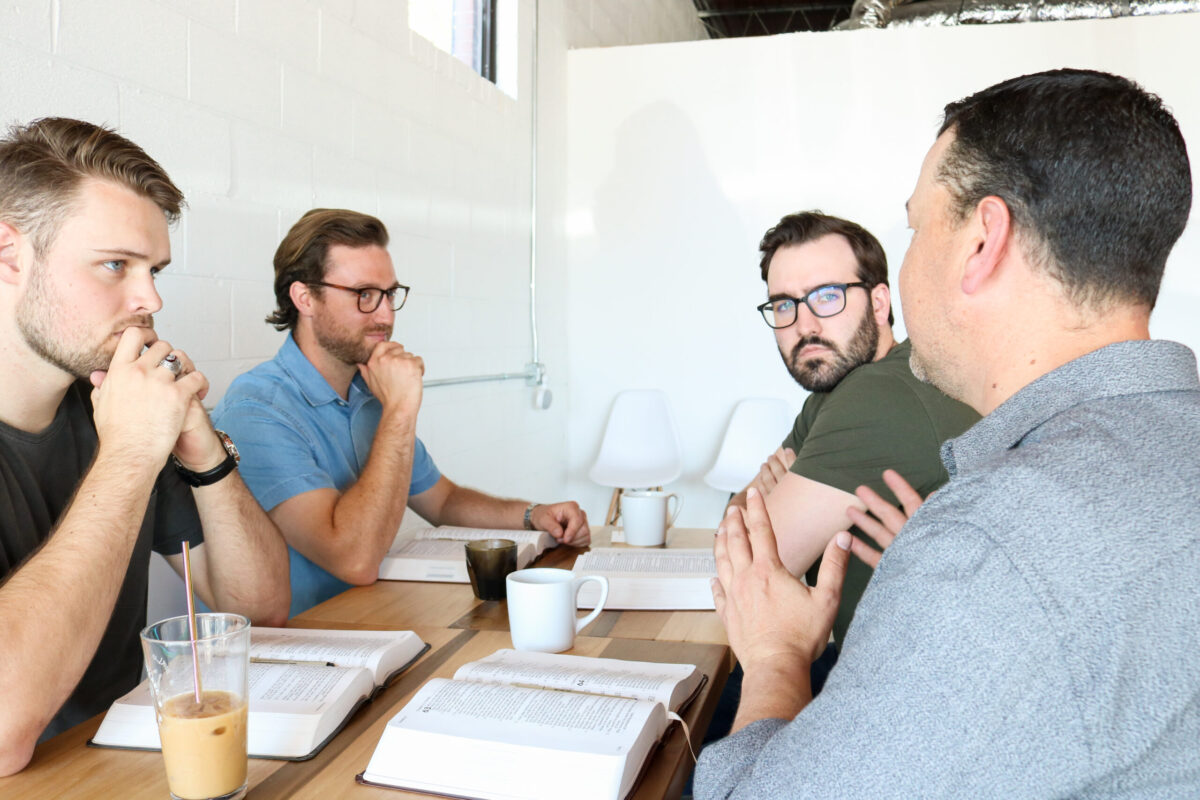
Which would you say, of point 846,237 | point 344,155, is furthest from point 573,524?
point 344,155

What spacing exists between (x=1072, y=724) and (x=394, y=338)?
86.5 inches

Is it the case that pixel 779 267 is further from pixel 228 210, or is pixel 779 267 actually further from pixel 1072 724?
pixel 1072 724

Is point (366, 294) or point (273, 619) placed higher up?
point (366, 294)

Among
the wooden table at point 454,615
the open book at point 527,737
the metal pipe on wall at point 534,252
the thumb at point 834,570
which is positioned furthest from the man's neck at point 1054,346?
the metal pipe on wall at point 534,252

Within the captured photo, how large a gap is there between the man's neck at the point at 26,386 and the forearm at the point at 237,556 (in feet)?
0.75

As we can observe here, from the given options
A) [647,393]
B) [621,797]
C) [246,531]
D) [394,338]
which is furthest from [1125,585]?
[647,393]

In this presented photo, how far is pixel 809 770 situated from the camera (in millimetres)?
709

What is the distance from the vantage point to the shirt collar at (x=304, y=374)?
1.87 meters

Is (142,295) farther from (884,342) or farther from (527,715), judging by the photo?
(884,342)

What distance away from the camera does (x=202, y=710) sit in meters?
0.80

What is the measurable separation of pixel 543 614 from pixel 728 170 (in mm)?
3022

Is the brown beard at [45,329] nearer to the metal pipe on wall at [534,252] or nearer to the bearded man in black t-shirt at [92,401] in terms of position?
the bearded man in black t-shirt at [92,401]

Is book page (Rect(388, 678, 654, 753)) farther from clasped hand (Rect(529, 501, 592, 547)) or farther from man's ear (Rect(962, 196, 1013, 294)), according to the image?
clasped hand (Rect(529, 501, 592, 547))

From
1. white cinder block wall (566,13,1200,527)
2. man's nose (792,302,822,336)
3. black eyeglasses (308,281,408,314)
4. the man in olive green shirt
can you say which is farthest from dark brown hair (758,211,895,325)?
white cinder block wall (566,13,1200,527)
